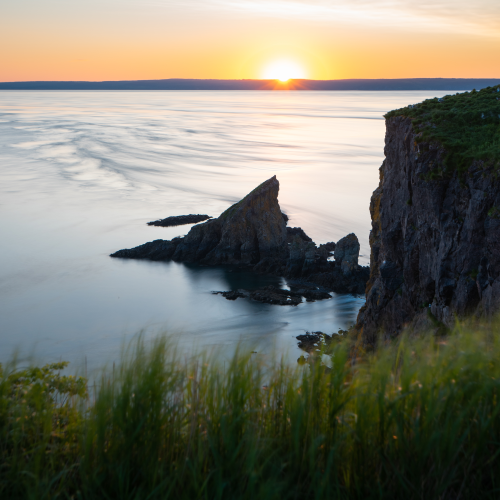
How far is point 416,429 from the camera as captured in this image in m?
4.19

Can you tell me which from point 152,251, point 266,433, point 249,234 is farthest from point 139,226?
point 266,433

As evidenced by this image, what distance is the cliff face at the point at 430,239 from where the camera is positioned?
49.8 ft

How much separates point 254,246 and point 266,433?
4251cm

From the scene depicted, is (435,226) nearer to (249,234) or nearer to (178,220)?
(249,234)

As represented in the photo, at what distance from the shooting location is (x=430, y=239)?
17547 mm

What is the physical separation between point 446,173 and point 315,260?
1032 inches

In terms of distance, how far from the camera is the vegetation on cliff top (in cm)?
1627

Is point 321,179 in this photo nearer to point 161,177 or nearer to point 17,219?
point 161,177

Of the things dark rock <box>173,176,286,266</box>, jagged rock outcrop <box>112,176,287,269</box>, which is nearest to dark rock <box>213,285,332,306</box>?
jagged rock outcrop <box>112,176,287,269</box>

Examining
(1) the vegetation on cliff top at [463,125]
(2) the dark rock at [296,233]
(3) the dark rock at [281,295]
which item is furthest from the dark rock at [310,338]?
(2) the dark rock at [296,233]

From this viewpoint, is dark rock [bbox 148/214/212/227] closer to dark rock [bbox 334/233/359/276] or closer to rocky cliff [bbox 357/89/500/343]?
dark rock [bbox 334/233/359/276]

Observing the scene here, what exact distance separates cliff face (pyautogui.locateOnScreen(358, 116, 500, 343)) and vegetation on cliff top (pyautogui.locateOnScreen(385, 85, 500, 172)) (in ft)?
0.89

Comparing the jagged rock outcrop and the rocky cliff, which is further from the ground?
the rocky cliff

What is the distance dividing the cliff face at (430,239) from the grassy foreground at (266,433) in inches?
368
